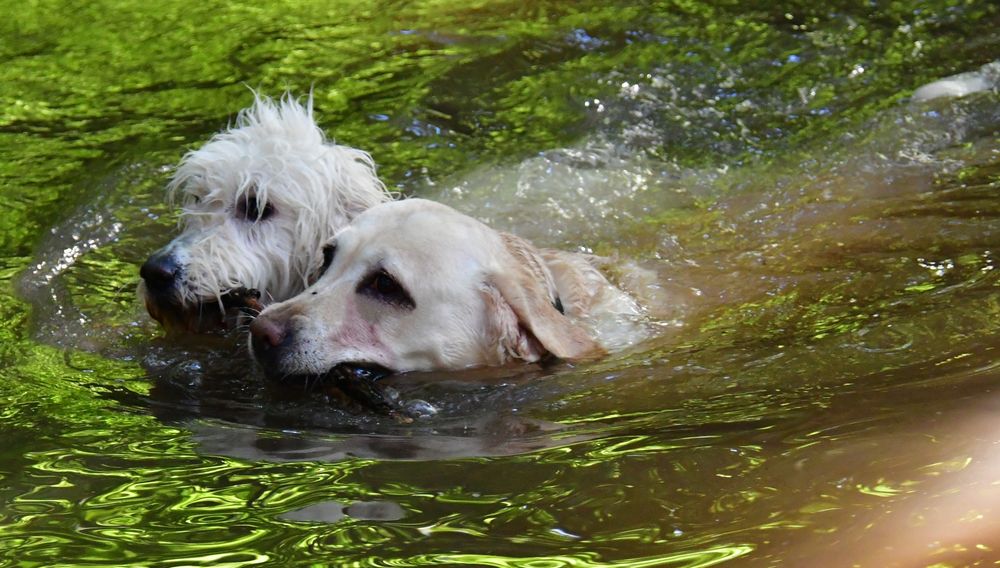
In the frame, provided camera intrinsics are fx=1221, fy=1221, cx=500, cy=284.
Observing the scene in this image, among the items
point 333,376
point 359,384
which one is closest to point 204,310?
point 333,376

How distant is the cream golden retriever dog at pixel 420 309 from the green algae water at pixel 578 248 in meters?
0.14

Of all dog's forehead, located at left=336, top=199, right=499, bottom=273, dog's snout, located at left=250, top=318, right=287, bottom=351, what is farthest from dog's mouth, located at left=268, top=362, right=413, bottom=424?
dog's forehead, located at left=336, top=199, right=499, bottom=273

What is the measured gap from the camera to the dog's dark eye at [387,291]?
16.0 ft

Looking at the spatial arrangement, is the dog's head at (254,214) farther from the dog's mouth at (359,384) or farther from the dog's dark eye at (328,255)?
the dog's mouth at (359,384)

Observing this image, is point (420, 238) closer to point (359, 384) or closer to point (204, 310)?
point (359, 384)

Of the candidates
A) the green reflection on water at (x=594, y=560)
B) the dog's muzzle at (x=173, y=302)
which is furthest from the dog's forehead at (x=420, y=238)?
the green reflection on water at (x=594, y=560)

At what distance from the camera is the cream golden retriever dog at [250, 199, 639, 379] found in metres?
4.75

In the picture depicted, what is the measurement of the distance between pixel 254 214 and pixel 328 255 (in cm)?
53

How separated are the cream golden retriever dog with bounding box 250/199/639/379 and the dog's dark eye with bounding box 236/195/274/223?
0.59m

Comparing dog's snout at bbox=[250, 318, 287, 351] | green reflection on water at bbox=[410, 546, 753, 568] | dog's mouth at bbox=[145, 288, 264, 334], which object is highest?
dog's mouth at bbox=[145, 288, 264, 334]

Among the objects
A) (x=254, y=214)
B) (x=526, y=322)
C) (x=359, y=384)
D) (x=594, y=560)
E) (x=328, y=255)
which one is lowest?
(x=594, y=560)

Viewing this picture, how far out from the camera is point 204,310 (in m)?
5.28

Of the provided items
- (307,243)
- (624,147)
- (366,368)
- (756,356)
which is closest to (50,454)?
(366,368)

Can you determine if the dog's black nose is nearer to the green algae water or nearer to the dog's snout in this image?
the green algae water
